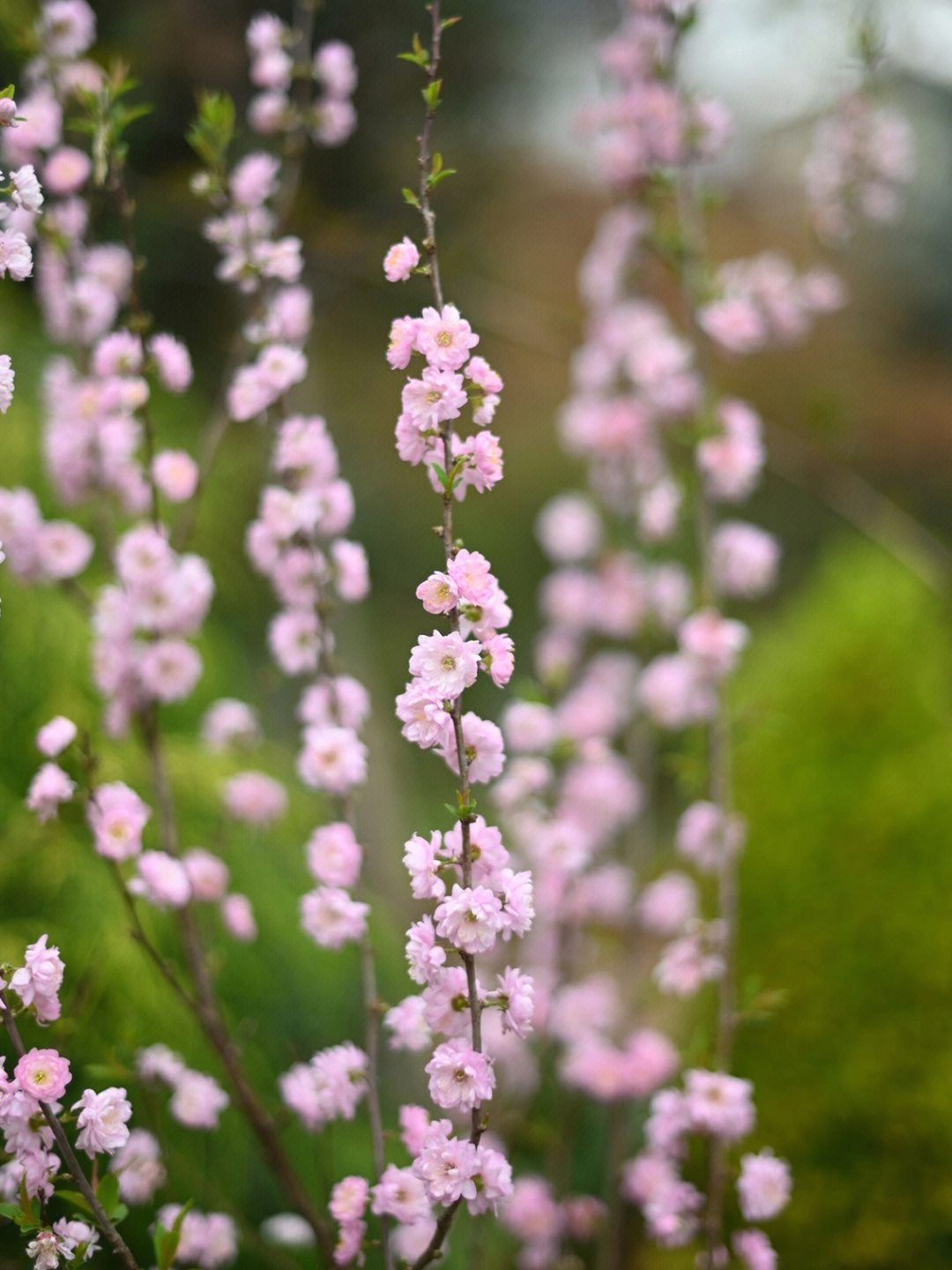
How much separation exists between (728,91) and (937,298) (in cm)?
72

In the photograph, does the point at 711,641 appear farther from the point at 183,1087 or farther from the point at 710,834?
the point at 183,1087

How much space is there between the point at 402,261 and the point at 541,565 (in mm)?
1614

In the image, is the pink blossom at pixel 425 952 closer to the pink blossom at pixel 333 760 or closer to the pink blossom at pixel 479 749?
the pink blossom at pixel 479 749

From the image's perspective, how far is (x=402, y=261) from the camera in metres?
0.56

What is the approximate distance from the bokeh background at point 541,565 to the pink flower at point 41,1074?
14 cm

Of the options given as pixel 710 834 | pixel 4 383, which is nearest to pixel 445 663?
pixel 4 383

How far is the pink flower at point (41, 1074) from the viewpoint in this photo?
0.52 meters

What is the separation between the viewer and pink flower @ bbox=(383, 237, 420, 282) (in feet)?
1.82

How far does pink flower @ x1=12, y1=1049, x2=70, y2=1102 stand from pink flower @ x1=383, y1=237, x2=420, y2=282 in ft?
1.42

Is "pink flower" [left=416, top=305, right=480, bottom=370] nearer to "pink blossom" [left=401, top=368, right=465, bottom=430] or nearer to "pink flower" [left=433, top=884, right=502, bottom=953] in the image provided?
"pink blossom" [left=401, top=368, right=465, bottom=430]

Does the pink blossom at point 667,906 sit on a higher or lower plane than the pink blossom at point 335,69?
lower

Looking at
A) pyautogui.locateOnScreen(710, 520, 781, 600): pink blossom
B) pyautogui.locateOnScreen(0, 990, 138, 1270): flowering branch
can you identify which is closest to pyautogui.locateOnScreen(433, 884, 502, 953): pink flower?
pyautogui.locateOnScreen(0, 990, 138, 1270): flowering branch

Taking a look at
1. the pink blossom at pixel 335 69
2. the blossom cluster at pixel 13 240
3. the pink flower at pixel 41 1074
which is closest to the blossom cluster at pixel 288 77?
the pink blossom at pixel 335 69

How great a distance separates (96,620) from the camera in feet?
2.77
